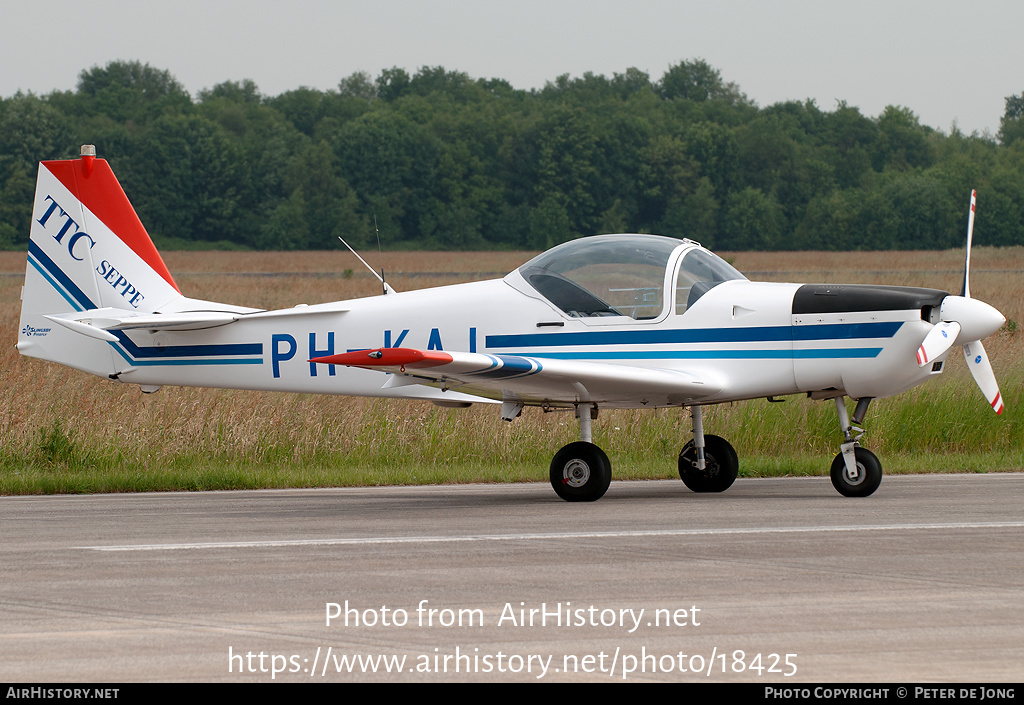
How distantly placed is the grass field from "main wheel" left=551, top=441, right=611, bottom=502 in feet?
7.07

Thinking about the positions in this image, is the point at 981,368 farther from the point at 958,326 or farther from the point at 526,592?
the point at 526,592

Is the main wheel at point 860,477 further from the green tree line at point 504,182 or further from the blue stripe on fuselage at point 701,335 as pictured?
the green tree line at point 504,182

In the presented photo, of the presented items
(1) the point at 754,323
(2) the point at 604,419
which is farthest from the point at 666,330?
(2) the point at 604,419

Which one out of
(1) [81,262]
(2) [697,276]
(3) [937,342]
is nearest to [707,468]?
(2) [697,276]

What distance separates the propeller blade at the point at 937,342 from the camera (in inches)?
365

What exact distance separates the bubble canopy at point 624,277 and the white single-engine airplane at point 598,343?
0.04 feet

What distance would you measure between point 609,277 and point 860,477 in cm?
259

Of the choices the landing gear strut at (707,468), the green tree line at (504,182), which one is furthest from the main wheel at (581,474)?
the green tree line at (504,182)

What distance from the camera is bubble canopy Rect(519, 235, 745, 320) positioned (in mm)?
9992

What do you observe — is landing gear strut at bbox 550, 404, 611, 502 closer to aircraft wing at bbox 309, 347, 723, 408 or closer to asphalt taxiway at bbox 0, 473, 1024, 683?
asphalt taxiway at bbox 0, 473, 1024, 683

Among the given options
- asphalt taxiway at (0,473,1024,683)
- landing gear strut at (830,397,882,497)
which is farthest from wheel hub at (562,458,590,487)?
landing gear strut at (830,397,882,497)

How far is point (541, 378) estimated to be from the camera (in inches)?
367

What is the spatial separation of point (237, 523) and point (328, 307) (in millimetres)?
2564
